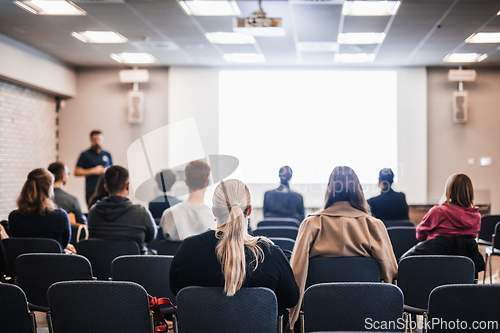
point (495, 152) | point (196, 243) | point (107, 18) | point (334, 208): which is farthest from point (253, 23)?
point (495, 152)

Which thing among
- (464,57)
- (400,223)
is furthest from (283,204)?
(464,57)

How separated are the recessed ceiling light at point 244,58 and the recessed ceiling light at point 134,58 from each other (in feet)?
4.52

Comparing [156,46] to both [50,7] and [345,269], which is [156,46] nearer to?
[50,7]

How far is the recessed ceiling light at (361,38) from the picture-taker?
653 cm

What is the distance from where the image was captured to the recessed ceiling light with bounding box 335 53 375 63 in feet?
25.5

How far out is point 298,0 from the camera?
505 centimetres

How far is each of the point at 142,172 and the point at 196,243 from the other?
7.06 metres

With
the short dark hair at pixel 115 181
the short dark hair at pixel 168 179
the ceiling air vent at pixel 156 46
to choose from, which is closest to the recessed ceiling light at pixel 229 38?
the ceiling air vent at pixel 156 46

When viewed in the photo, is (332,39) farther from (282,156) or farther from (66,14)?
(66,14)

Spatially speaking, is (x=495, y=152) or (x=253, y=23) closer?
(x=253, y=23)

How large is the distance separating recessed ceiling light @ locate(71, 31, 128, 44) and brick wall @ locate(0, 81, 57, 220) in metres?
1.62

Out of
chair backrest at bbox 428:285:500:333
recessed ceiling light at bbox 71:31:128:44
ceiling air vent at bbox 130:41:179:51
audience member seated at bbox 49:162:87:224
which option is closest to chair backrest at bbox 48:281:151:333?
chair backrest at bbox 428:285:500:333

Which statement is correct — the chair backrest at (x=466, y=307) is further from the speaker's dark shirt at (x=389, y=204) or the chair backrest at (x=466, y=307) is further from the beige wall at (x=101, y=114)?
the beige wall at (x=101, y=114)

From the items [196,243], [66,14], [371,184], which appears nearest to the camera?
[196,243]
